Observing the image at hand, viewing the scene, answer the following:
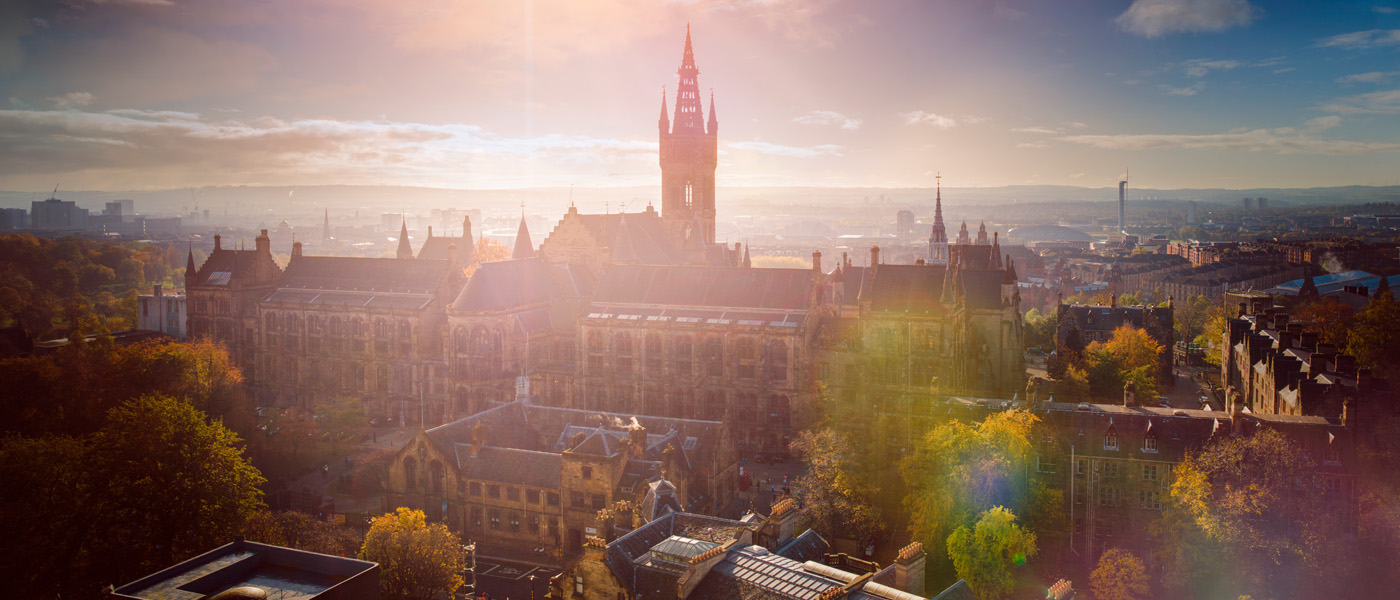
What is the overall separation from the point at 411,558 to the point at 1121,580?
111ft

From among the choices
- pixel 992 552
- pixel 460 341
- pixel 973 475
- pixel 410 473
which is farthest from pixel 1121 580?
pixel 460 341

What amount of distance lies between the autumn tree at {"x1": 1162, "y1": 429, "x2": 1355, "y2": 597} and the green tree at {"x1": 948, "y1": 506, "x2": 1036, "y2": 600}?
812 cm

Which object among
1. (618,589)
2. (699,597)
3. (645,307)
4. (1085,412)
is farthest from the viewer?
(645,307)

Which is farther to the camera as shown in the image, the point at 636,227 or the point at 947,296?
the point at 636,227

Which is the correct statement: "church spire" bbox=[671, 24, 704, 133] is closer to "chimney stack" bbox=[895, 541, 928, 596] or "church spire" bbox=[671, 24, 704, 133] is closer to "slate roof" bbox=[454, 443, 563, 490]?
"slate roof" bbox=[454, 443, 563, 490]

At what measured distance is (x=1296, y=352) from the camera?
213 feet

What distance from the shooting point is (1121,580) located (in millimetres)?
41344

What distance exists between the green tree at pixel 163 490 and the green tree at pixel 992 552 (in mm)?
38153

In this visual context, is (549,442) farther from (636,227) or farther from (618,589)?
(636,227)

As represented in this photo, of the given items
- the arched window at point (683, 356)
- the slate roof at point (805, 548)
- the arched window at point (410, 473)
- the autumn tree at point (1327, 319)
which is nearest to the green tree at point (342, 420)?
the arched window at point (410, 473)

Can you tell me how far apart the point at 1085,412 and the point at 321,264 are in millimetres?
82922

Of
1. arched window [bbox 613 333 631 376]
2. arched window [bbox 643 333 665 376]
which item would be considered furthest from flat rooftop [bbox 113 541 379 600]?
arched window [bbox 613 333 631 376]

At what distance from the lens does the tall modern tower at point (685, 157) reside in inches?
4488

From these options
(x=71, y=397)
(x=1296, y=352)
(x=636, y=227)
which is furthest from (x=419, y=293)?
(x=1296, y=352)
